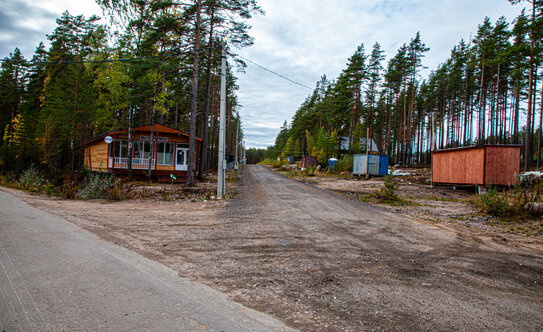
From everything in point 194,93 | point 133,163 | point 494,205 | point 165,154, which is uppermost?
point 194,93

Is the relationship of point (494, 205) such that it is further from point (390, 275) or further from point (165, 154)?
point (165, 154)

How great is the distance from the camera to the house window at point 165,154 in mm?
25781

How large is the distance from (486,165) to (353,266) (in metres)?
13.9

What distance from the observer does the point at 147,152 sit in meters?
25.8

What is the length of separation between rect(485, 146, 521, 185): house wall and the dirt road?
9.00 meters

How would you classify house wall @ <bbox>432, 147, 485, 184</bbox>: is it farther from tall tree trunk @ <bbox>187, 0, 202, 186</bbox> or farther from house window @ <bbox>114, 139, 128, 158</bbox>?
house window @ <bbox>114, 139, 128, 158</bbox>

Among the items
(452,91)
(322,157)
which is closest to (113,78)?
(322,157)

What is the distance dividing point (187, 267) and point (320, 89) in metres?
62.0

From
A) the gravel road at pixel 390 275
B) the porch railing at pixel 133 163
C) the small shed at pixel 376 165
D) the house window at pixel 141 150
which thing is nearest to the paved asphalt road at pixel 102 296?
the gravel road at pixel 390 275

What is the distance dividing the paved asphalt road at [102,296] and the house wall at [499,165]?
16084mm

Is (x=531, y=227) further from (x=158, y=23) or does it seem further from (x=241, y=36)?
(x=158, y=23)

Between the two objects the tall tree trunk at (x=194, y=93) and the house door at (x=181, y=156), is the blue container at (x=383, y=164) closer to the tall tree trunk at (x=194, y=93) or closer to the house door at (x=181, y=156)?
the house door at (x=181, y=156)

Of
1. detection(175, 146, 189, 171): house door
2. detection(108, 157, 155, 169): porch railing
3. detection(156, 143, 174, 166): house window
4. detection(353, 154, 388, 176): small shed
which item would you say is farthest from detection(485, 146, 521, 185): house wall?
detection(108, 157, 155, 169): porch railing

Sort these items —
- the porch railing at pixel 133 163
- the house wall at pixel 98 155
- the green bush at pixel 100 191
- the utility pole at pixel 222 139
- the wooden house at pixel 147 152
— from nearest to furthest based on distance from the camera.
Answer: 1. the utility pole at pixel 222 139
2. the green bush at pixel 100 191
3. the wooden house at pixel 147 152
4. the porch railing at pixel 133 163
5. the house wall at pixel 98 155
